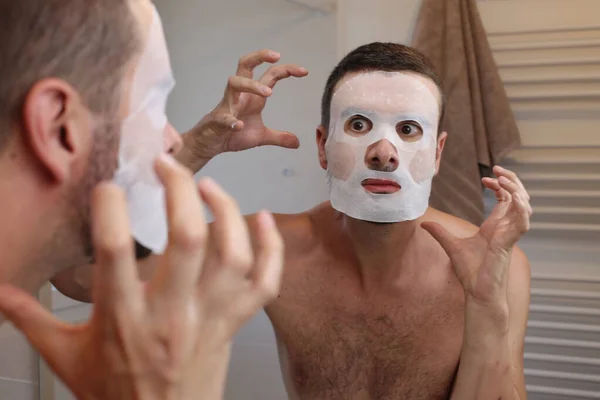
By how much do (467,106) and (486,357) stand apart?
0.63 metres

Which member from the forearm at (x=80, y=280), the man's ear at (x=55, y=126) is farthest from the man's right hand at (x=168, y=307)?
the forearm at (x=80, y=280)

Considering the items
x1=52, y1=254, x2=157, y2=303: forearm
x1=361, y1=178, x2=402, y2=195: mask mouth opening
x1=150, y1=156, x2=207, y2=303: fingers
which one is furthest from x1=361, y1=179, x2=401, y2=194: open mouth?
x1=150, y1=156, x2=207, y2=303: fingers

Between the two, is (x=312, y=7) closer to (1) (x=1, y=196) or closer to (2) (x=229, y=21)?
(2) (x=229, y=21)

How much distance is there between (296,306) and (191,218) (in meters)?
0.76

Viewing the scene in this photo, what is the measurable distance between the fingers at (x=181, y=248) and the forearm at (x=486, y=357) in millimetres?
645

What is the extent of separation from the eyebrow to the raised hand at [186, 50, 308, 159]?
11 centimetres

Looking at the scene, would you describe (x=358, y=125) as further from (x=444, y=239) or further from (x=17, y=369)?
(x=17, y=369)

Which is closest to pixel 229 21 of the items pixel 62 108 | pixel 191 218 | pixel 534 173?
pixel 534 173

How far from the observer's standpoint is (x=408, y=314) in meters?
1.09

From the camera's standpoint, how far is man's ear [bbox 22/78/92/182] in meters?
0.44

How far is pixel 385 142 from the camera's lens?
0.96 metres

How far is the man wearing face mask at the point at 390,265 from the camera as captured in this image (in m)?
0.92

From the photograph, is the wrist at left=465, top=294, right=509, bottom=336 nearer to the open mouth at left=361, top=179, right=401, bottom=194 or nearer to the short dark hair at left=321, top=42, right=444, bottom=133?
the open mouth at left=361, top=179, right=401, bottom=194

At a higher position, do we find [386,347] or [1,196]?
[1,196]
